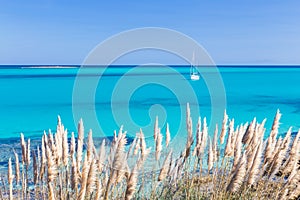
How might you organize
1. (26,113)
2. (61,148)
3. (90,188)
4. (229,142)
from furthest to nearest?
(26,113)
(229,142)
(61,148)
(90,188)

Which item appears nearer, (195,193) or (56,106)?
(195,193)

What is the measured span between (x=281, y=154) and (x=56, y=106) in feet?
88.5

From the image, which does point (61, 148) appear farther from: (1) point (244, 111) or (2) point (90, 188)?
(1) point (244, 111)

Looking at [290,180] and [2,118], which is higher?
[2,118]

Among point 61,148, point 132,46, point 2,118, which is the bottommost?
point 61,148

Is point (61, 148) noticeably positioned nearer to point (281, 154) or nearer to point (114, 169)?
point (114, 169)

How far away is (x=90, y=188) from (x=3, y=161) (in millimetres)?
8712

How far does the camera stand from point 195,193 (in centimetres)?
416

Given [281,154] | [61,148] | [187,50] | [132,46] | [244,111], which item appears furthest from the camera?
[244,111]

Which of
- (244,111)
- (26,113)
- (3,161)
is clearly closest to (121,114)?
(26,113)

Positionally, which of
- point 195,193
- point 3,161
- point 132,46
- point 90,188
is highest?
point 3,161

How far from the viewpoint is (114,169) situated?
2.33m

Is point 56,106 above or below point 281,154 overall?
above

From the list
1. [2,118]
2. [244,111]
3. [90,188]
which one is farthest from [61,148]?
[244,111]
